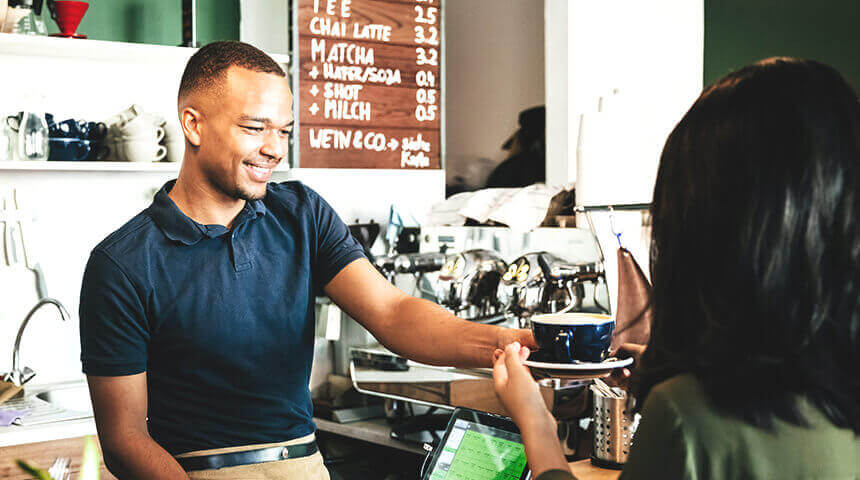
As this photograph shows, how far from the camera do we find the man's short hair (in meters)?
1.59

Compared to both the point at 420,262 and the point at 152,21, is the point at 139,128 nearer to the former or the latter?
the point at 152,21

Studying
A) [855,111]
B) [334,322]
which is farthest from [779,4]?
[855,111]

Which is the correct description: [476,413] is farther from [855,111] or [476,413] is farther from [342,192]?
[342,192]

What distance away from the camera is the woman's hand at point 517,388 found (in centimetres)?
104

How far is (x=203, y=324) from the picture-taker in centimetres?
150

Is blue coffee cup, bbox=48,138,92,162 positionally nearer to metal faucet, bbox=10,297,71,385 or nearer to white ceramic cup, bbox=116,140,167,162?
white ceramic cup, bbox=116,140,167,162

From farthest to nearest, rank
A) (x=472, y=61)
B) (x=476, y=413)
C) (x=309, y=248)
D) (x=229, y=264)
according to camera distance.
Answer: (x=472, y=61) → (x=476, y=413) → (x=309, y=248) → (x=229, y=264)

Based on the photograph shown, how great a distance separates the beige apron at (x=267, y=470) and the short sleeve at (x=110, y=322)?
0.69 feet

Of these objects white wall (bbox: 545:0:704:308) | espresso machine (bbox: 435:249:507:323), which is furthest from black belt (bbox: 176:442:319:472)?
white wall (bbox: 545:0:704:308)

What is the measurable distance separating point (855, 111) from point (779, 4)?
2.45 metres

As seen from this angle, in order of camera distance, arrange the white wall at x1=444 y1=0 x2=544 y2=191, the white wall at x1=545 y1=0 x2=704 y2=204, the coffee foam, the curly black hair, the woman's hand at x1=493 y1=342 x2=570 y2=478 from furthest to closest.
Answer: the white wall at x1=444 y1=0 x2=544 y2=191 < the white wall at x1=545 y1=0 x2=704 y2=204 < the coffee foam < the woman's hand at x1=493 y1=342 x2=570 y2=478 < the curly black hair

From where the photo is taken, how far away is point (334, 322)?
112 inches

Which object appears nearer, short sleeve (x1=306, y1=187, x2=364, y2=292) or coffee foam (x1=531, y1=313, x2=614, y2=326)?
coffee foam (x1=531, y1=313, x2=614, y2=326)

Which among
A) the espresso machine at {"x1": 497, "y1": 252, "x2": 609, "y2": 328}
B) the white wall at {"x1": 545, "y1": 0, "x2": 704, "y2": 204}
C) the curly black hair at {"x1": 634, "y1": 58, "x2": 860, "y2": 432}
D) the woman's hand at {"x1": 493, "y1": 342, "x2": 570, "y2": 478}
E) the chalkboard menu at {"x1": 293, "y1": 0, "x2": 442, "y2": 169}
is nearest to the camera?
the curly black hair at {"x1": 634, "y1": 58, "x2": 860, "y2": 432}
